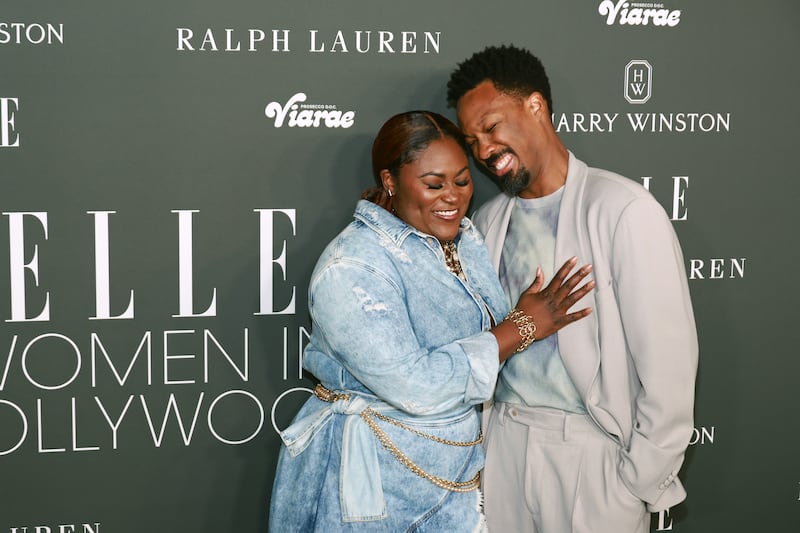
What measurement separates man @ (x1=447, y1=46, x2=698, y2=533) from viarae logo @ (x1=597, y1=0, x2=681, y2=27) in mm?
448

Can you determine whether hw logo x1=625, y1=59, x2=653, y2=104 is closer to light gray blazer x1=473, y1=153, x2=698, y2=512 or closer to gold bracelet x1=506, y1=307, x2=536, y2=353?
light gray blazer x1=473, y1=153, x2=698, y2=512

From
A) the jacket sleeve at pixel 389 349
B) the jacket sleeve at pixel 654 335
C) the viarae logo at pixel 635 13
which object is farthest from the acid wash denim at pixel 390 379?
the viarae logo at pixel 635 13

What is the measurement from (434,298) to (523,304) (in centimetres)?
25

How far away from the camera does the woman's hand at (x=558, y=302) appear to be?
7.70 ft

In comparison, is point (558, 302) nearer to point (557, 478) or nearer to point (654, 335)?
point (654, 335)

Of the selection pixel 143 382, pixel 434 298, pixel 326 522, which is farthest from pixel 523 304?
pixel 143 382

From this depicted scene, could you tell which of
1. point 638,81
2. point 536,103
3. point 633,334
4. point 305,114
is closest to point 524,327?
point 633,334

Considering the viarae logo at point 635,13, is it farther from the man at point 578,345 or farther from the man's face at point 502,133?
the man's face at point 502,133

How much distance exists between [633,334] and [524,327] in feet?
0.94

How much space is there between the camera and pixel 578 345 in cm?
241

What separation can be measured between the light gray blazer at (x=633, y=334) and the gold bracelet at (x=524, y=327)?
13 cm

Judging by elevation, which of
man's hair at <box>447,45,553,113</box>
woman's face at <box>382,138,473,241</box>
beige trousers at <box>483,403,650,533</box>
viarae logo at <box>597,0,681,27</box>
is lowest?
beige trousers at <box>483,403,650,533</box>

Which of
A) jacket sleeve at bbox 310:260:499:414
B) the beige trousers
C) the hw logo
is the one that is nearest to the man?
the beige trousers

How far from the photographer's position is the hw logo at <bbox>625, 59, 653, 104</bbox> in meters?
2.89
